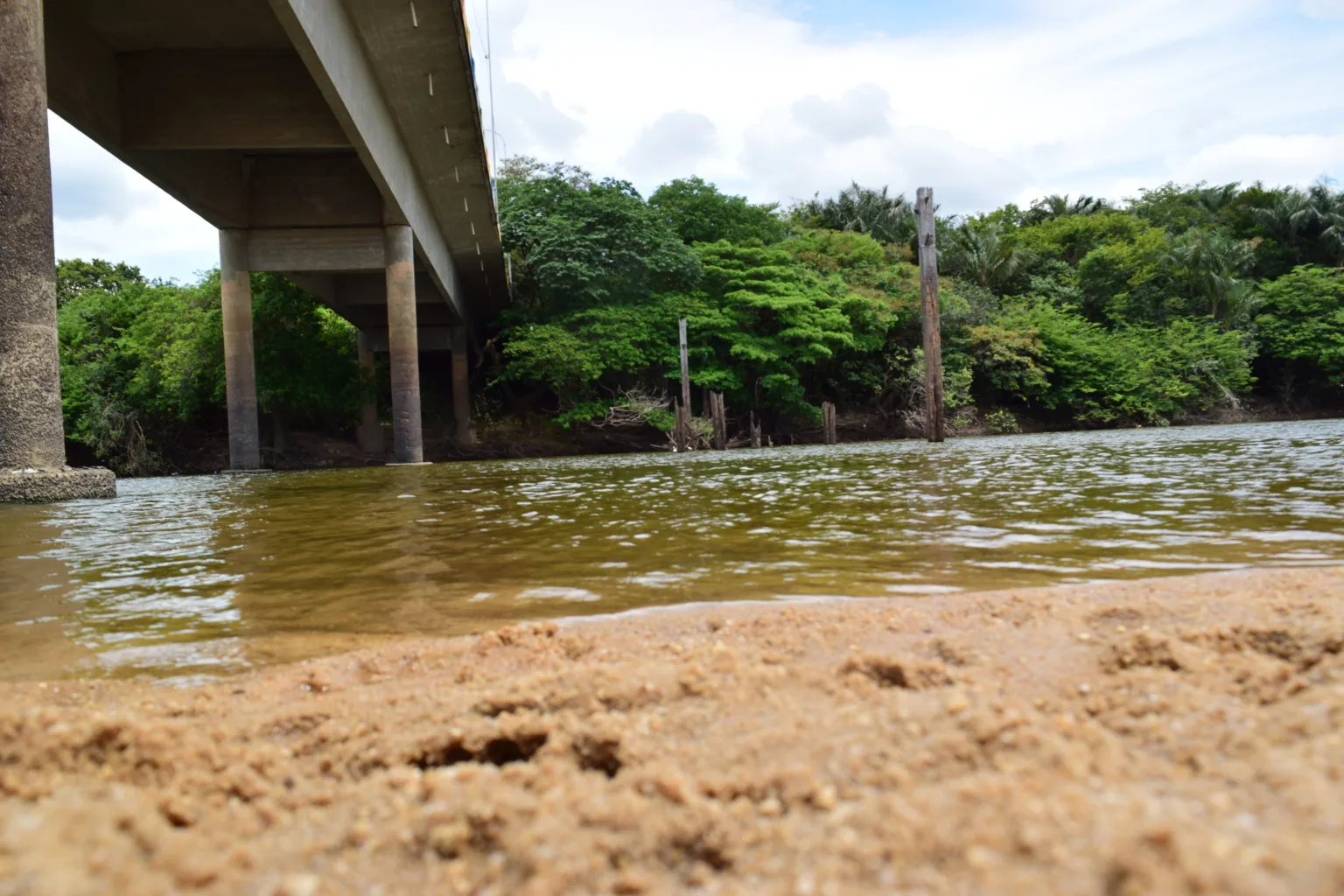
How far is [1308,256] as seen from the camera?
43.3m

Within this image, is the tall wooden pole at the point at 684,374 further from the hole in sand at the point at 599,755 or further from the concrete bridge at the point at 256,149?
the hole in sand at the point at 599,755

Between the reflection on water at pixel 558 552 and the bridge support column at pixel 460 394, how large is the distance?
20.7 m

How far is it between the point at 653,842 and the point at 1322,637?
1.42 metres

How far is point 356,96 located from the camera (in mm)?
11133

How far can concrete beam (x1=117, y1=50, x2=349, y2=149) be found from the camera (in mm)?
12875

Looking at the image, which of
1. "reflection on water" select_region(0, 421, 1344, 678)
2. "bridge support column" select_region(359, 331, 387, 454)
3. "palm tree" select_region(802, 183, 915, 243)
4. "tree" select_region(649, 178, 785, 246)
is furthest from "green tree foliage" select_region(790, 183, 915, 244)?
"reflection on water" select_region(0, 421, 1344, 678)

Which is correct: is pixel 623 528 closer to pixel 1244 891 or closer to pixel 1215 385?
pixel 1244 891

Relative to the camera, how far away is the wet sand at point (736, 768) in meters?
0.94

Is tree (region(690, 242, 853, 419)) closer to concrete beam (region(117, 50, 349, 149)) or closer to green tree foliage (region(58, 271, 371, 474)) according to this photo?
green tree foliage (region(58, 271, 371, 474))

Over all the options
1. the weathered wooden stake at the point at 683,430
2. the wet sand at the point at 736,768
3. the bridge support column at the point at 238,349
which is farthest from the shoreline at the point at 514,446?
the wet sand at the point at 736,768

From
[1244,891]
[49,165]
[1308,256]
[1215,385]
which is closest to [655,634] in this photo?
[1244,891]

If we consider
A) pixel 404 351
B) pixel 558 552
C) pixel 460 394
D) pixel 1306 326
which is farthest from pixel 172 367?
pixel 1306 326

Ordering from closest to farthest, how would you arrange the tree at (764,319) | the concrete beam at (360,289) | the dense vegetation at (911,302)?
the concrete beam at (360,289) → the dense vegetation at (911,302) → the tree at (764,319)

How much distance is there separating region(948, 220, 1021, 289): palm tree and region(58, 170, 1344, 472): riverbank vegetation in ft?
0.38
